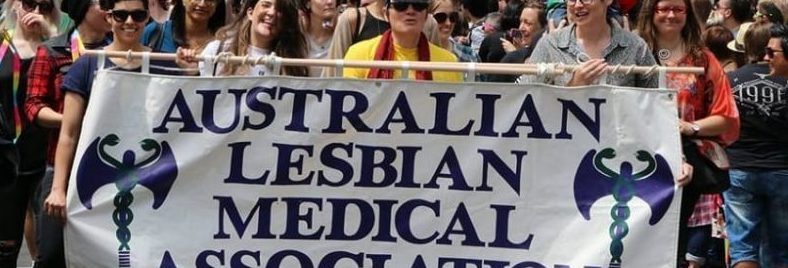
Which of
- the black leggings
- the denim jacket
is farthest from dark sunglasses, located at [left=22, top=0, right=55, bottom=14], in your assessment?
the denim jacket

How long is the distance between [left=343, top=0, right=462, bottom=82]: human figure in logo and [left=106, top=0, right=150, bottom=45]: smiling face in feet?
3.05

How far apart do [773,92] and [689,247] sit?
1.12 m

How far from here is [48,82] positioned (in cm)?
795

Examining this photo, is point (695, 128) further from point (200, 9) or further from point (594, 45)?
point (200, 9)

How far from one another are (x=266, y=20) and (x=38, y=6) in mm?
2077

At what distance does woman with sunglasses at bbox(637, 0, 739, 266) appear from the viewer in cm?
739

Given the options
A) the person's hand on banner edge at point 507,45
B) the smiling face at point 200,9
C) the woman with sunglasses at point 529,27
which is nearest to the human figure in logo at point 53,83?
the smiling face at point 200,9

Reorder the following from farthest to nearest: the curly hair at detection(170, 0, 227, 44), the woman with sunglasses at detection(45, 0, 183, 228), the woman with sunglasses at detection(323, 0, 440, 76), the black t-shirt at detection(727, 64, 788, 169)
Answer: the black t-shirt at detection(727, 64, 788, 169)
the curly hair at detection(170, 0, 227, 44)
the woman with sunglasses at detection(323, 0, 440, 76)
the woman with sunglasses at detection(45, 0, 183, 228)

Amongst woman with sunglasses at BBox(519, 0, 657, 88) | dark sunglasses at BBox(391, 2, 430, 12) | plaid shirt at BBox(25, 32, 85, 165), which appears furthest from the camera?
plaid shirt at BBox(25, 32, 85, 165)

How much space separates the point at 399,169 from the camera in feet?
22.1

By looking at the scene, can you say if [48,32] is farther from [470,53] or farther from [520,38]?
[520,38]

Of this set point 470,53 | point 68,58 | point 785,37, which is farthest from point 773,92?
point 68,58

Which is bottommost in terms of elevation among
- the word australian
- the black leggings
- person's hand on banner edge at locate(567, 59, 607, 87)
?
the black leggings

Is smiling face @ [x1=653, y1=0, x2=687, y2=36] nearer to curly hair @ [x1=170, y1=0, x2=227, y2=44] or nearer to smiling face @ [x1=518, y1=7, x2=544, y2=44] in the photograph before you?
curly hair @ [x1=170, y1=0, x2=227, y2=44]
